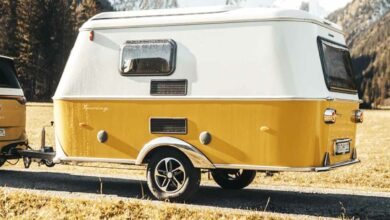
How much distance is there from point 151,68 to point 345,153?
11.0 feet

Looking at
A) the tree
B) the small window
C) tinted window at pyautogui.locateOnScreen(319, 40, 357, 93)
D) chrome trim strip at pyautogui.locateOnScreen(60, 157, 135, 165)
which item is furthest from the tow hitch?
the tree

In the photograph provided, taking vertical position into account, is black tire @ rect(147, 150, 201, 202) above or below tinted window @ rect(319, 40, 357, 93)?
below

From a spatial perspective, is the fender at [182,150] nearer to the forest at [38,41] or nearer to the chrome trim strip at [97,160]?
the chrome trim strip at [97,160]

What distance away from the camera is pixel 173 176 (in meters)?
8.45

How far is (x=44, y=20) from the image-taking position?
6550cm

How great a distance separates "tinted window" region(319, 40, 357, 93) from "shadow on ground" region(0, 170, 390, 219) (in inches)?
70.8

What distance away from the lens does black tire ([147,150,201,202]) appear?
8266 mm

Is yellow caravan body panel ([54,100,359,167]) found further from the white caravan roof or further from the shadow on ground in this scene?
the white caravan roof

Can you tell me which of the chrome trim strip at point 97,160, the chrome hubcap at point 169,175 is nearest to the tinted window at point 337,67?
the chrome hubcap at point 169,175

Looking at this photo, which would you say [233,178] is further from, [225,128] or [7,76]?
[7,76]

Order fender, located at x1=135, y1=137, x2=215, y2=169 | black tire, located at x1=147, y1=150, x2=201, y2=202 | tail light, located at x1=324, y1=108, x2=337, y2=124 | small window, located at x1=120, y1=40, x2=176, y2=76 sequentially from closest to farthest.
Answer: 1. tail light, located at x1=324, y1=108, x2=337, y2=124
2. fender, located at x1=135, y1=137, x2=215, y2=169
3. black tire, located at x1=147, y1=150, x2=201, y2=202
4. small window, located at x1=120, y1=40, x2=176, y2=76

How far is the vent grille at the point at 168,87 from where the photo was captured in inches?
330

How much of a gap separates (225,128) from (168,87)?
114cm

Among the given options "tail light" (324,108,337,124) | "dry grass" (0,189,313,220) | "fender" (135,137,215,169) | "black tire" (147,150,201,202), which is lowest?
"dry grass" (0,189,313,220)
